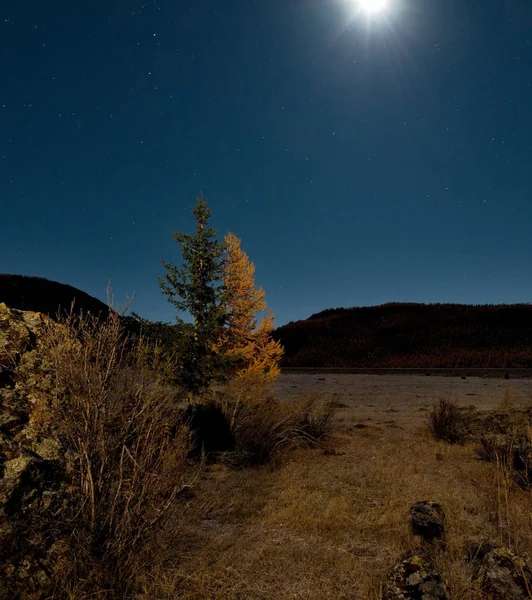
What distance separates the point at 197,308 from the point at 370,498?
684cm

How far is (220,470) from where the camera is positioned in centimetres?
770

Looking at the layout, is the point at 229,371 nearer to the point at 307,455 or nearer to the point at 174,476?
the point at 307,455

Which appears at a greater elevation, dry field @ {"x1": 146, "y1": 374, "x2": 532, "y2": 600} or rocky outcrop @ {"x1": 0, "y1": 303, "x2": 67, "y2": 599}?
rocky outcrop @ {"x1": 0, "y1": 303, "x2": 67, "y2": 599}

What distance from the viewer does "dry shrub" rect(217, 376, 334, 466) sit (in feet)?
28.1

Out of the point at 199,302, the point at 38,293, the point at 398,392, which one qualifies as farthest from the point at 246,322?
the point at 38,293

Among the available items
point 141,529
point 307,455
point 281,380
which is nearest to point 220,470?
point 307,455

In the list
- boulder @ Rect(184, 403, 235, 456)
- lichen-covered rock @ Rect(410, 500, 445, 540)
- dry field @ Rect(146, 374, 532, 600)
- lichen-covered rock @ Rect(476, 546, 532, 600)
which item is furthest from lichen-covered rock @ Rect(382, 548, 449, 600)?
boulder @ Rect(184, 403, 235, 456)

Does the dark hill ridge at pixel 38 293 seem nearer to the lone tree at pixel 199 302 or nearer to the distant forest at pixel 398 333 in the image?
the distant forest at pixel 398 333

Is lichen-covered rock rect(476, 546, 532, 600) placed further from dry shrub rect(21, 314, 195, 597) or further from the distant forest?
the distant forest

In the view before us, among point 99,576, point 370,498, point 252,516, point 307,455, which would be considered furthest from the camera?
point 307,455

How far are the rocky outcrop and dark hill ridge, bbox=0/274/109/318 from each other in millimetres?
28467

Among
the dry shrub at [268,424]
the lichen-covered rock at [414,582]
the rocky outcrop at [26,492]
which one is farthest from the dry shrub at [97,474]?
the dry shrub at [268,424]

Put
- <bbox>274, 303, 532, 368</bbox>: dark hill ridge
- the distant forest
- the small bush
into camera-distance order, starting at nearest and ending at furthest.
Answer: the small bush, <bbox>274, 303, 532, 368</bbox>: dark hill ridge, the distant forest

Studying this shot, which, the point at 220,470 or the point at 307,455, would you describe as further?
the point at 307,455
